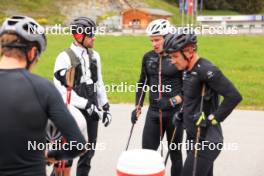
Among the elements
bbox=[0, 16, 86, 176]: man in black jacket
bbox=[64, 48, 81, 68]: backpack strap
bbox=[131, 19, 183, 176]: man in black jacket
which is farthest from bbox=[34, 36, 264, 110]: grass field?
bbox=[0, 16, 86, 176]: man in black jacket

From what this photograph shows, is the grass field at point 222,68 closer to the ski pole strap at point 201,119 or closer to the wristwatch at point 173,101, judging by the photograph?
the wristwatch at point 173,101

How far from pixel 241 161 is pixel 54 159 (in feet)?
15.3

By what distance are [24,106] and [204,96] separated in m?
2.03

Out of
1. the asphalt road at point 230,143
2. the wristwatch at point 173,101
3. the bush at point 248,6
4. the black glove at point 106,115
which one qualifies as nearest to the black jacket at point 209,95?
the wristwatch at point 173,101

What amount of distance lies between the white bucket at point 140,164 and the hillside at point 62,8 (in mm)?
62977

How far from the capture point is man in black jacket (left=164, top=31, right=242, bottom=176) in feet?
13.3

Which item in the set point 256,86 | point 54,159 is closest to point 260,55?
point 256,86

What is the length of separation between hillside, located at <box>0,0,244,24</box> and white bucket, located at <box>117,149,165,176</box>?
63.0m

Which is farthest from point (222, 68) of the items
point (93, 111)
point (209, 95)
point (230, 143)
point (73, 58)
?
point (209, 95)

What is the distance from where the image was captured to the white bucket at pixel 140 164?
3.08m

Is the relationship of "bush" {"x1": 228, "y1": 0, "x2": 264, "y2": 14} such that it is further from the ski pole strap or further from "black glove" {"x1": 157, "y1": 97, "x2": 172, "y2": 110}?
the ski pole strap

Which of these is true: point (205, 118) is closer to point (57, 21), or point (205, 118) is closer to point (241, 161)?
point (241, 161)

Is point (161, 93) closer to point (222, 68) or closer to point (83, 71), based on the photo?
point (83, 71)

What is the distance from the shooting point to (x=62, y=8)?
75500 mm
